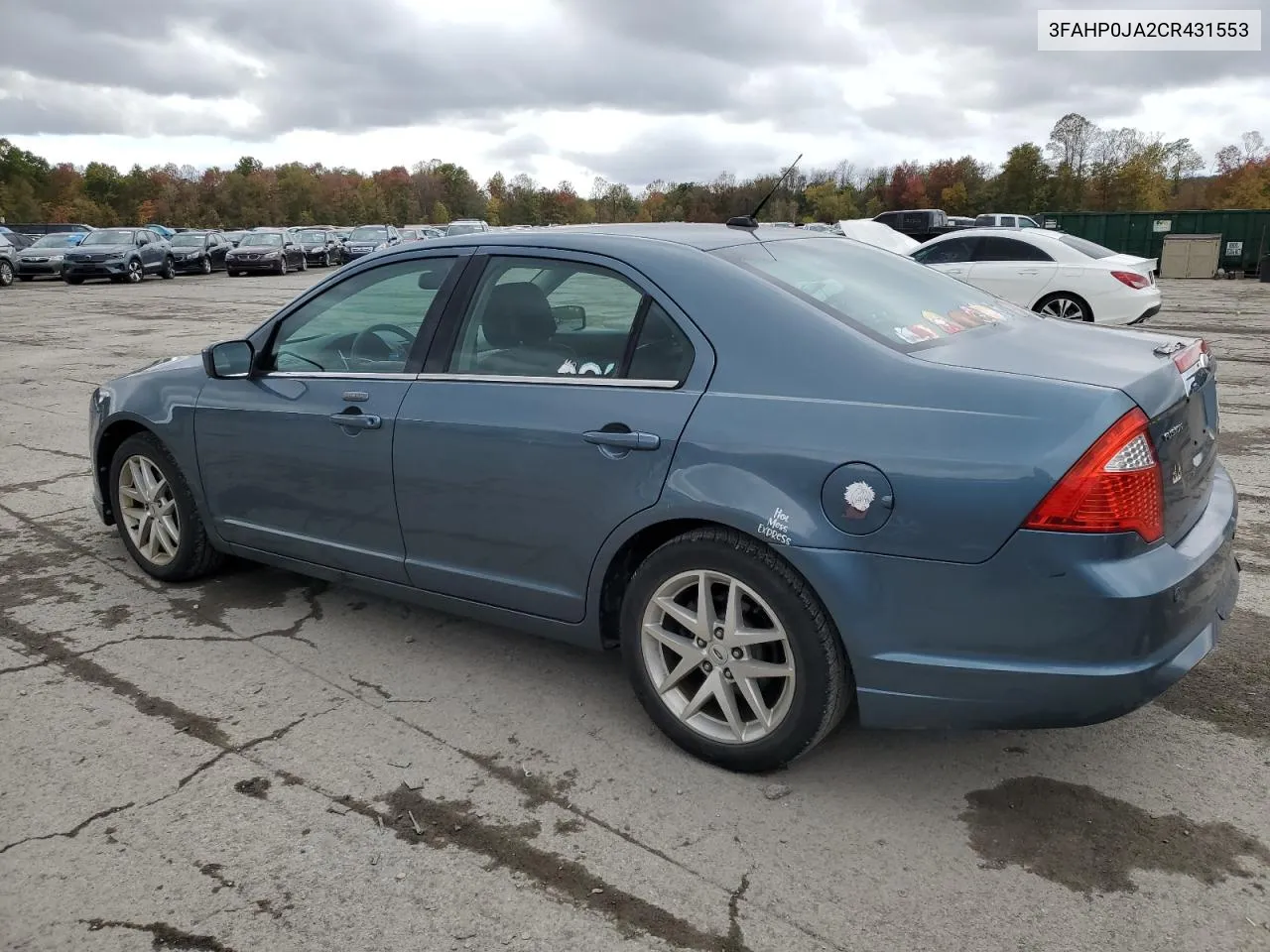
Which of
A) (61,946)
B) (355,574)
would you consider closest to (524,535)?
(355,574)

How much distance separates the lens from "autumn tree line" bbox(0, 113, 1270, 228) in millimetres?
75025

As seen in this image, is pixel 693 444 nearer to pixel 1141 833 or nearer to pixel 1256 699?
pixel 1141 833

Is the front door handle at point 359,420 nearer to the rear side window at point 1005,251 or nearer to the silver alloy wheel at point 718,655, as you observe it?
the silver alloy wheel at point 718,655

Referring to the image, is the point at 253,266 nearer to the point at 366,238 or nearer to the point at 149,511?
the point at 366,238

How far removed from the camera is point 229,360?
4.27 m

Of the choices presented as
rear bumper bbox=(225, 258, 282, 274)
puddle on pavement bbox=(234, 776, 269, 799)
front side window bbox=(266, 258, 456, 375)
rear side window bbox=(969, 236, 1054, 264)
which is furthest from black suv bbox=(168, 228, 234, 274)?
puddle on pavement bbox=(234, 776, 269, 799)

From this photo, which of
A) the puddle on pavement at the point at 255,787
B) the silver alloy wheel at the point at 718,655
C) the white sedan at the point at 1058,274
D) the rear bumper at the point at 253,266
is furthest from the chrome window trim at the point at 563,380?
the rear bumper at the point at 253,266

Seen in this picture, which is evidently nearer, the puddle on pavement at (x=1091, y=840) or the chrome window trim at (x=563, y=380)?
the puddle on pavement at (x=1091, y=840)

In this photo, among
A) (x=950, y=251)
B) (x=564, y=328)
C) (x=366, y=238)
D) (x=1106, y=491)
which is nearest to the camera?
(x=1106, y=491)

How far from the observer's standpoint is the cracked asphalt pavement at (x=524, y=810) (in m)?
2.46

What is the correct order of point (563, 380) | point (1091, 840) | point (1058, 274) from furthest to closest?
1. point (1058, 274)
2. point (563, 380)
3. point (1091, 840)

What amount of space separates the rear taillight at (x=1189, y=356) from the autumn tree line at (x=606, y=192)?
51.3m

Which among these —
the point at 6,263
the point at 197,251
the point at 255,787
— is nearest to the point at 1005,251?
the point at 255,787

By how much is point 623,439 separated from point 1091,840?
1.71m
